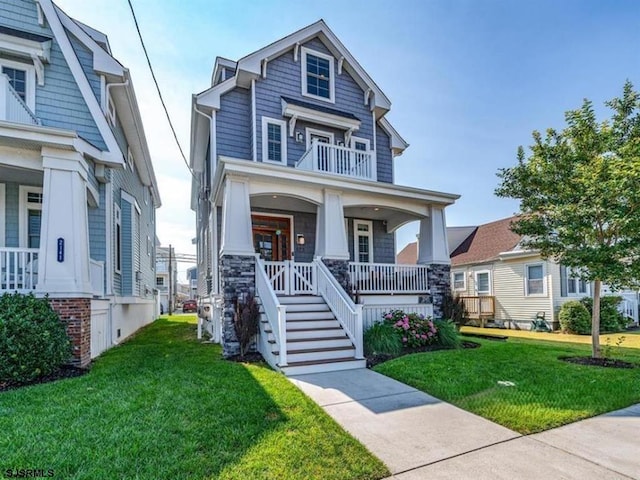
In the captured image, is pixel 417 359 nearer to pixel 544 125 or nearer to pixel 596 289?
pixel 596 289

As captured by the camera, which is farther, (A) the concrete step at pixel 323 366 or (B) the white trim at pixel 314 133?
(B) the white trim at pixel 314 133

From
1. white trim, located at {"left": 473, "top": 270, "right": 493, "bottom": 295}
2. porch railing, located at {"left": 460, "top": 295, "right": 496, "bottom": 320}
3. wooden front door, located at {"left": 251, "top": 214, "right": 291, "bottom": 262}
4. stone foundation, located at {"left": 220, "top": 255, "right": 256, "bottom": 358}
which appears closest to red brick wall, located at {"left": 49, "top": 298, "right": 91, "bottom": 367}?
stone foundation, located at {"left": 220, "top": 255, "right": 256, "bottom": 358}

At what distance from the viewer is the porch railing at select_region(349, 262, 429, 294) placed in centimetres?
1038

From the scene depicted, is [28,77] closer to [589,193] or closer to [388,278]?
[388,278]

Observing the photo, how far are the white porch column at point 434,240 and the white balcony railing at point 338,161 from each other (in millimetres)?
2376

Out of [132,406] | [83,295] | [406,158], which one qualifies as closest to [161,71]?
[83,295]

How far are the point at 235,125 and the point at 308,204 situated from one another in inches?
142

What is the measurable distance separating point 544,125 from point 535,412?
6.84 metres

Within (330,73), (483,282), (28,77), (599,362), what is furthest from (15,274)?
(483,282)

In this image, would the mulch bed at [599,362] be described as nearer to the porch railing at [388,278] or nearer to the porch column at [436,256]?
the porch column at [436,256]

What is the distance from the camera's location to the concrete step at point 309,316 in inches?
320

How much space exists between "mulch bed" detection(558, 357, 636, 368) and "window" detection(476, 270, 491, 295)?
1094 cm

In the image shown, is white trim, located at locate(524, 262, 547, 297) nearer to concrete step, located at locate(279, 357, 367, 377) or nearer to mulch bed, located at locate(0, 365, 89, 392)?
concrete step, located at locate(279, 357, 367, 377)

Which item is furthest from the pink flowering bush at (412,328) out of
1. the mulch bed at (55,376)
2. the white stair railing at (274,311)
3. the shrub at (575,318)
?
the shrub at (575,318)
